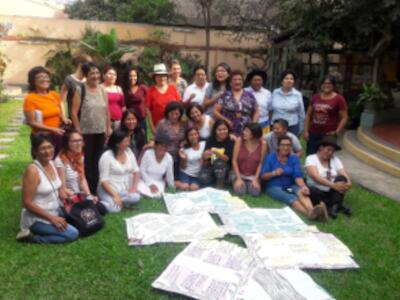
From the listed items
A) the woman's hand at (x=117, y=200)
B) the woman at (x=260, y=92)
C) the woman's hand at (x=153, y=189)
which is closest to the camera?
the woman's hand at (x=117, y=200)

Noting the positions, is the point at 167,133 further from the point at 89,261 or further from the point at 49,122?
the point at 89,261

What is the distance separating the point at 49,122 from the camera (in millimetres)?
4410

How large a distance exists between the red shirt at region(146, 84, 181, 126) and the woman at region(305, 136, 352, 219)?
2064 millimetres

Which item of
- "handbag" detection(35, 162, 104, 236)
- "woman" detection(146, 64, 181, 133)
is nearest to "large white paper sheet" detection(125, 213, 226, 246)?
"handbag" detection(35, 162, 104, 236)

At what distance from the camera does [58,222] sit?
358 cm

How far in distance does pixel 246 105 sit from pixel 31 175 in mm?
2925

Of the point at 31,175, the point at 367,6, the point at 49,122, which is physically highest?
the point at 367,6

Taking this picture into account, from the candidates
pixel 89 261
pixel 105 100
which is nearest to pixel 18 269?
Answer: pixel 89 261

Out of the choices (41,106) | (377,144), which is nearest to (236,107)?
(41,106)

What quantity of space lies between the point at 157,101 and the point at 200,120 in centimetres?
65

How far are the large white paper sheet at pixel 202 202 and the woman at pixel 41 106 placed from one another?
1451 mm

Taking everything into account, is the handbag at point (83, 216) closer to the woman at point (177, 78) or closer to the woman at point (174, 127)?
the woman at point (174, 127)

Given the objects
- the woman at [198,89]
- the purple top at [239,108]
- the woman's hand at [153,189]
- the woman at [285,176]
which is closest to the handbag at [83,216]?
the woman's hand at [153,189]

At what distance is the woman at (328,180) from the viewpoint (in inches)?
183
